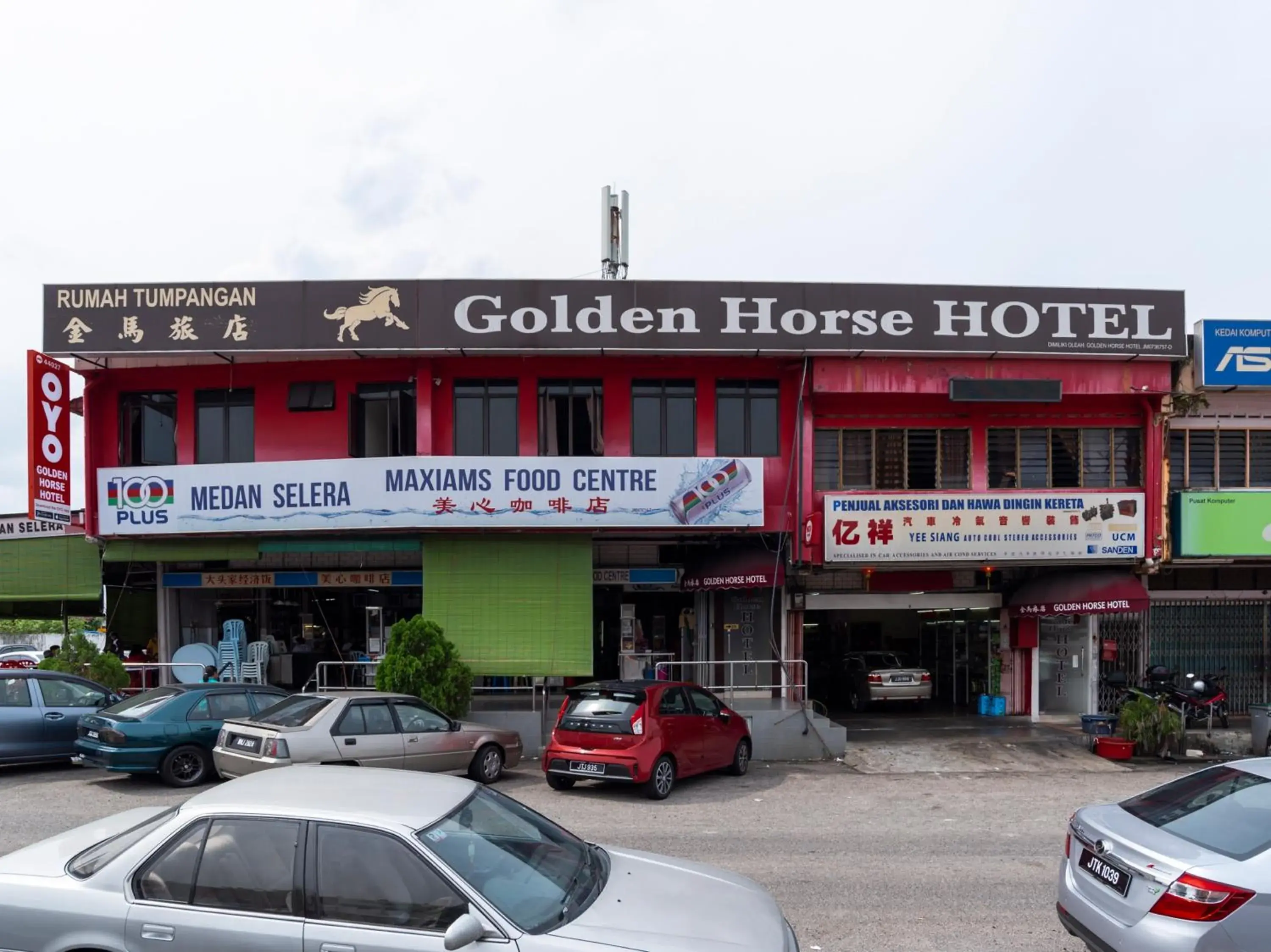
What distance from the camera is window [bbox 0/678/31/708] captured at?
13.2 m

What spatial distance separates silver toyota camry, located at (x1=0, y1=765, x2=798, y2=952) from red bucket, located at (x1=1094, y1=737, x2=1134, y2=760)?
12858 mm

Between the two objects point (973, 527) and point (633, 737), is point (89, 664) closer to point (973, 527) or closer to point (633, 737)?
point (633, 737)

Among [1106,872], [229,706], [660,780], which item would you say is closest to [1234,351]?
[660,780]

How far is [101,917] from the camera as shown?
184 inches

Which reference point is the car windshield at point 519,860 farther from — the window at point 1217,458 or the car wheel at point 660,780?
the window at point 1217,458

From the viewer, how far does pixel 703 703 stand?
1366 cm

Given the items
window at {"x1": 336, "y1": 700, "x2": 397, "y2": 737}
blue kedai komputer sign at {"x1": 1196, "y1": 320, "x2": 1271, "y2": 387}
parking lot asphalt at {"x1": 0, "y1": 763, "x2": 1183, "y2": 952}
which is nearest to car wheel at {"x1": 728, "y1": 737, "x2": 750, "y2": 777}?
parking lot asphalt at {"x1": 0, "y1": 763, "x2": 1183, "y2": 952}

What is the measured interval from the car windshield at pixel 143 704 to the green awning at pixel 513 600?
16.5 feet

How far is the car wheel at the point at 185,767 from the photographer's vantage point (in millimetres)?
12234

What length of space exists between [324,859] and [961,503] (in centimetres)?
1474

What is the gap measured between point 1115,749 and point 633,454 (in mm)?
9703

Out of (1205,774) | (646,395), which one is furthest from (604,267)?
(1205,774)

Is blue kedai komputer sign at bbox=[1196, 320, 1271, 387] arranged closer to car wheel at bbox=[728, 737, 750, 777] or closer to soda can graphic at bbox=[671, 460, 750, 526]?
soda can graphic at bbox=[671, 460, 750, 526]

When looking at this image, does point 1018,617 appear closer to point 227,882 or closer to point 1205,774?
point 1205,774
